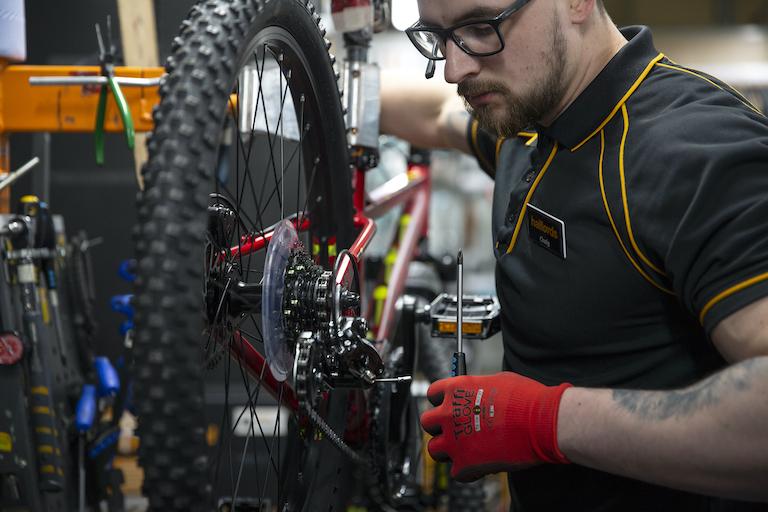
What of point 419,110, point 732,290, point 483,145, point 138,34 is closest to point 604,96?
point 732,290

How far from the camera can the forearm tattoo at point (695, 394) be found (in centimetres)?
77

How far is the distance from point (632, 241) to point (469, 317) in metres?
0.42

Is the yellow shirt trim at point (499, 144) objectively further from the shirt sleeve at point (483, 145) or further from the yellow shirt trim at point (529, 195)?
the yellow shirt trim at point (529, 195)

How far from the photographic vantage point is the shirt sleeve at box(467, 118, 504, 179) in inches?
57.2

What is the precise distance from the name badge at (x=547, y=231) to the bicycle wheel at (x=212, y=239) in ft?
1.16

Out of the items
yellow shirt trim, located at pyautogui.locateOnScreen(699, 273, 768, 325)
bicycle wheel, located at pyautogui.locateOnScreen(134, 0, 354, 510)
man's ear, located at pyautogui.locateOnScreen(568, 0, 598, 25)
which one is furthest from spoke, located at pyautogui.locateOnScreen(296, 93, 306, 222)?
yellow shirt trim, located at pyautogui.locateOnScreen(699, 273, 768, 325)

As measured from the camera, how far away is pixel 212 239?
98 cm

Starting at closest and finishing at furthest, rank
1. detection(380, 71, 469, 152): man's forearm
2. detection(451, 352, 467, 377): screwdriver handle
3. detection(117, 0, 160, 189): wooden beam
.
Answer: detection(451, 352, 467, 377): screwdriver handle, detection(380, 71, 469, 152): man's forearm, detection(117, 0, 160, 189): wooden beam

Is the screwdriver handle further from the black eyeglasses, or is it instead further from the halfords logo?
the black eyeglasses

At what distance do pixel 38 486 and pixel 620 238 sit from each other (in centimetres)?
113

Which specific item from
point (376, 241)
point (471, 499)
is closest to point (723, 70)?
point (376, 241)

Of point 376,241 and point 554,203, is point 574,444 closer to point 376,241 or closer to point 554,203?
point 554,203

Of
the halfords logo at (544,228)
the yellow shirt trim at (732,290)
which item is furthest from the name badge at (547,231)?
the yellow shirt trim at (732,290)

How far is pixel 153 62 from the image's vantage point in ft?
7.24
